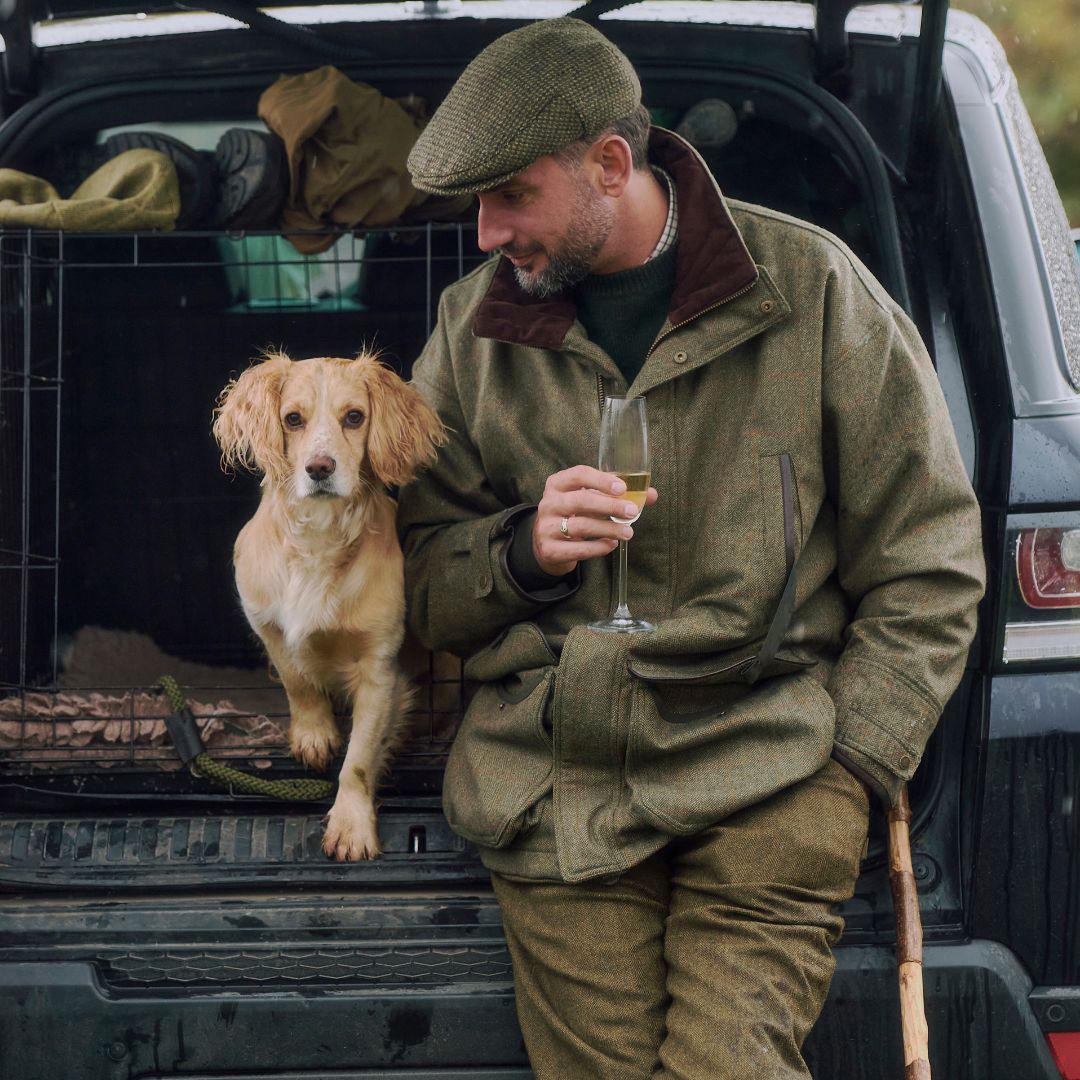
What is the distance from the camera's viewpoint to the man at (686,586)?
2303 mm

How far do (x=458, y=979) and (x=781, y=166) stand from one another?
6.03 feet

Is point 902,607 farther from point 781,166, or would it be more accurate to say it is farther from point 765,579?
point 781,166

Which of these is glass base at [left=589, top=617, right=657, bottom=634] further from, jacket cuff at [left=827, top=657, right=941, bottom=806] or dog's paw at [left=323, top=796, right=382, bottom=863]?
dog's paw at [left=323, top=796, right=382, bottom=863]

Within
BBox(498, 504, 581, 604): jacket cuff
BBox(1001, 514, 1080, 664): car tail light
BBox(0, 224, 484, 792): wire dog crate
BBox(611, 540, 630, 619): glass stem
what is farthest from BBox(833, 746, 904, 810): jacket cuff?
BBox(0, 224, 484, 792): wire dog crate

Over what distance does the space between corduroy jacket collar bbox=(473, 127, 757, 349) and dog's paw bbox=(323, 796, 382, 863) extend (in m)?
0.90

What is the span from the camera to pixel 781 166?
3.21m

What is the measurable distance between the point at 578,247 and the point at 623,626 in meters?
0.64

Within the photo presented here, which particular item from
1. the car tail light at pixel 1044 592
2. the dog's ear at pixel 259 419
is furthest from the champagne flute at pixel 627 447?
the dog's ear at pixel 259 419

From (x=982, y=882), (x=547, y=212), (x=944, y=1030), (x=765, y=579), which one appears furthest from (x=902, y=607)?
(x=547, y=212)

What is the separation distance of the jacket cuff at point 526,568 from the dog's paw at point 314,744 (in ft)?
2.34

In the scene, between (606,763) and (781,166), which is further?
(781,166)

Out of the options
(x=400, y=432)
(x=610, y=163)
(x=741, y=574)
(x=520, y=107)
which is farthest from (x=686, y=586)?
(x=520, y=107)

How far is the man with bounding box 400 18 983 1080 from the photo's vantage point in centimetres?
230

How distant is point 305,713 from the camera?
305 cm
